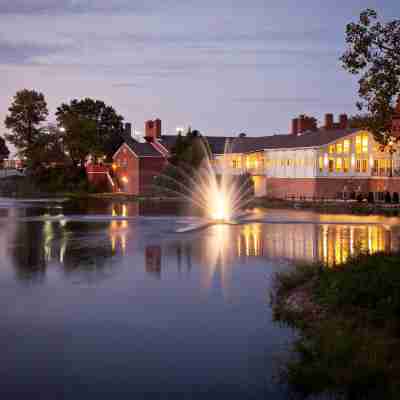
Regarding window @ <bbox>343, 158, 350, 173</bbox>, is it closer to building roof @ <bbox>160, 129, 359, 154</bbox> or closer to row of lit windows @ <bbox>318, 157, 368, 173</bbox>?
row of lit windows @ <bbox>318, 157, 368, 173</bbox>

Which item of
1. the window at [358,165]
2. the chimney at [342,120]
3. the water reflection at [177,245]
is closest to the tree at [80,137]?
the chimney at [342,120]

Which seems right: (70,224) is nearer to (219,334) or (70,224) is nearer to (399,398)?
(219,334)

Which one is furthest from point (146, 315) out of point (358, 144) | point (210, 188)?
point (210, 188)

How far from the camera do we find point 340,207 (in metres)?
57.5

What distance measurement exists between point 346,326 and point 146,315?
5.52m

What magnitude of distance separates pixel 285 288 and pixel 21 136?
118029 mm

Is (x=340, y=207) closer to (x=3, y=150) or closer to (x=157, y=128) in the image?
(x=157, y=128)

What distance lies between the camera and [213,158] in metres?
91.8

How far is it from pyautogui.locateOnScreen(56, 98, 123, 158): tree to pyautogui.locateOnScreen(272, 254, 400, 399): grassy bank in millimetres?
91111

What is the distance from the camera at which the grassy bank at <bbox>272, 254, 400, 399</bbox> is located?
10.6m

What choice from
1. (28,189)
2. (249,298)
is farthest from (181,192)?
(249,298)

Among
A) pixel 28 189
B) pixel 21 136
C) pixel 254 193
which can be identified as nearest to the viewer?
pixel 254 193

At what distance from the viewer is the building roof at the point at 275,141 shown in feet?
235

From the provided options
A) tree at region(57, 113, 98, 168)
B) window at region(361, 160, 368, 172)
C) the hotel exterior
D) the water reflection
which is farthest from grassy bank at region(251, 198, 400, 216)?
tree at region(57, 113, 98, 168)
